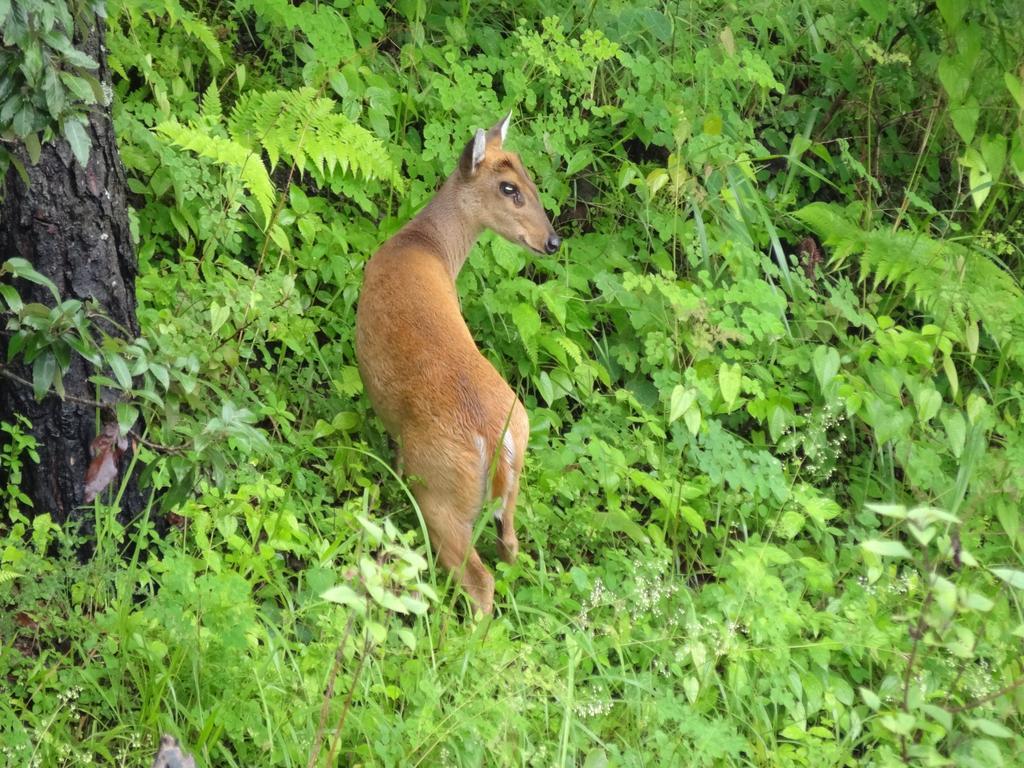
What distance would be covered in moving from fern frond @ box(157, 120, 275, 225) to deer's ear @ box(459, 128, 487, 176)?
3.44 ft

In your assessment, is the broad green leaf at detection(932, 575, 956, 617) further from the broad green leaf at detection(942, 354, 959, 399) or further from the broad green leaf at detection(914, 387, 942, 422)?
the broad green leaf at detection(942, 354, 959, 399)

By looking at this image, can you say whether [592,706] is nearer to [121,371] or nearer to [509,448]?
[509,448]

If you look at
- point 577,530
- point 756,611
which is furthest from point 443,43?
point 756,611

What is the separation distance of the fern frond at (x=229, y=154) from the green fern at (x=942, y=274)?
297cm

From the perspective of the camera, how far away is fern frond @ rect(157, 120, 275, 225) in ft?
17.8

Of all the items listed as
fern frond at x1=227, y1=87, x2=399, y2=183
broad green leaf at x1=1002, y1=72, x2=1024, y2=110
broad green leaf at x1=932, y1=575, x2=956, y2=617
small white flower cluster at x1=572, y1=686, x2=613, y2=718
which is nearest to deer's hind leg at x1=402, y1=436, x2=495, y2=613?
small white flower cluster at x1=572, y1=686, x2=613, y2=718

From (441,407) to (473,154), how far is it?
5.51 ft

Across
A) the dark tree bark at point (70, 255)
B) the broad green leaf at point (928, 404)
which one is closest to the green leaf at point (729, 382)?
the broad green leaf at point (928, 404)

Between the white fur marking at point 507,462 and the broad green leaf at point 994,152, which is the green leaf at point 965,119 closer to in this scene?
the broad green leaf at point 994,152

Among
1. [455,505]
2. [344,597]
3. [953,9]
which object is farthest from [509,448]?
[953,9]

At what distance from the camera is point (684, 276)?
7027 millimetres

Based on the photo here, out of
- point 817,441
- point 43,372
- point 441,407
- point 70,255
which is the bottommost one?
point 817,441

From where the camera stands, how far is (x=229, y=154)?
17.9ft

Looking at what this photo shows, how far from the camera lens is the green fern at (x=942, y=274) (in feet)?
20.4
